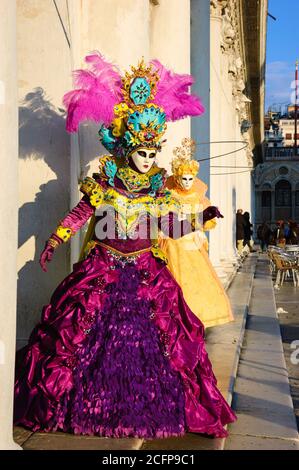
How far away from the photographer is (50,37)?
17.3 feet

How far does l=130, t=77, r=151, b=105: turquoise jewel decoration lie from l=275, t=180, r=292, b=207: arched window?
68.8 metres

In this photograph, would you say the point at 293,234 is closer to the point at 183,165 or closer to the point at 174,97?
the point at 183,165

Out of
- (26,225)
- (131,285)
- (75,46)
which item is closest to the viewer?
(131,285)

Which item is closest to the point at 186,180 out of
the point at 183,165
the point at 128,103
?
the point at 183,165

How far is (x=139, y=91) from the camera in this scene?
13.6ft

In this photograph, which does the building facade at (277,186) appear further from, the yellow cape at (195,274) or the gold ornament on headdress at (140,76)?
the gold ornament on headdress at (140,76)

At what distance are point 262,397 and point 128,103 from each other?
228 centimetres

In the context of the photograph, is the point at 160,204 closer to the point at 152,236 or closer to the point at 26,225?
the point at 152,236

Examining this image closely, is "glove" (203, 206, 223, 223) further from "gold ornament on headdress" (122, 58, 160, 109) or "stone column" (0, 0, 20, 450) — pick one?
"stone column" (0, 0, 20, 450)

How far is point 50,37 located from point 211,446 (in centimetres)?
323

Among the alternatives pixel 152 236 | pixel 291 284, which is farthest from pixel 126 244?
pixel 291 284

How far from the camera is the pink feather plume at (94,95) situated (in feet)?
14.1

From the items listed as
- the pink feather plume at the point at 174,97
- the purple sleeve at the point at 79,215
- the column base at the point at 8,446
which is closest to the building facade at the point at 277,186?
the pink feather plume at the point at 174,97

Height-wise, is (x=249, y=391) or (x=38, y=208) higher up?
(x=38, y=208)
